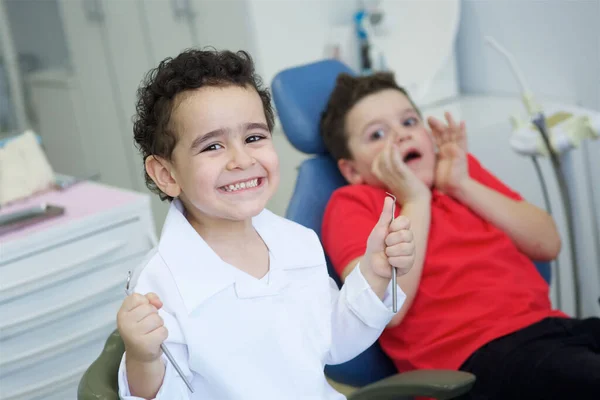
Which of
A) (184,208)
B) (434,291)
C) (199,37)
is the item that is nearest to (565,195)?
(434,291)

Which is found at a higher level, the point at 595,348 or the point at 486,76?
the point at 486,76

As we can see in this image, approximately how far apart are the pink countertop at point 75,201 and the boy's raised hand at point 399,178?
0.56 m

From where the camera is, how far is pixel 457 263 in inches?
53.6

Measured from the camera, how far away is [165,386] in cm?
89

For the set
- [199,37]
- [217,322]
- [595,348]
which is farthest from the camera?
[199,37]

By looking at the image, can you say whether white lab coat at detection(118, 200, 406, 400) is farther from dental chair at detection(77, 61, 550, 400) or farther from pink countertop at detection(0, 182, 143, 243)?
pink countertop at detection(0, 182, 143, 243)

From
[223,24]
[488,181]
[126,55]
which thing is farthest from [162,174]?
[126,55]

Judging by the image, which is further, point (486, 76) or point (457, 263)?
point (486, 76)

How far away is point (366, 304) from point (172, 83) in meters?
0.41

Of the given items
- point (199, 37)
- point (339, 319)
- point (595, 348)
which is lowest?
point (595, 348)

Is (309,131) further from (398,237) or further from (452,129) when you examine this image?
(398,237)

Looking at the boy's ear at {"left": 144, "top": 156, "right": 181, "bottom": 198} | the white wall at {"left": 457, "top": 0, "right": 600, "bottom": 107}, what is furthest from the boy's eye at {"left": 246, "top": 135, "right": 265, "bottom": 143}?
the white wall at {"left": 457, "top": 0, "right": 600, "bottom": 107}

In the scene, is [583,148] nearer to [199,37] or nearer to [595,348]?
[595,348]

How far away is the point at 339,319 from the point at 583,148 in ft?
3.47
